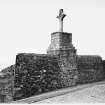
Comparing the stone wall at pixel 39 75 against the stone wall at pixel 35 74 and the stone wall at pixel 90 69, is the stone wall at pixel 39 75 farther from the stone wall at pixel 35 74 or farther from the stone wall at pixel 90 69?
the stone wall at pixel 90 69

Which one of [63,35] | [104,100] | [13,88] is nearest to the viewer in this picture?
[104,100]

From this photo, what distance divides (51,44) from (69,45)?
1.14 metres

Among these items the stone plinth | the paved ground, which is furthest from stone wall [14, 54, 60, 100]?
the paved ground

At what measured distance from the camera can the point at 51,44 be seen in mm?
11367

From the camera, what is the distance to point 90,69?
11.9 m

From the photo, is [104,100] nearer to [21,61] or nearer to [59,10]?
[21,61]

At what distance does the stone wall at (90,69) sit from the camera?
37.4 feet

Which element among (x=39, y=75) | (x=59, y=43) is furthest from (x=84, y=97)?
(x=59, y=43)

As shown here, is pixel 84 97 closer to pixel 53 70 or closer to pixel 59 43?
pixel 53 70

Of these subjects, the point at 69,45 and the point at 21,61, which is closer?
the point at 21,61

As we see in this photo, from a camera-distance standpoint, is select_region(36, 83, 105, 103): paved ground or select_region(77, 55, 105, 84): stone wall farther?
select_region(77, 55, 105, 84): stone wall

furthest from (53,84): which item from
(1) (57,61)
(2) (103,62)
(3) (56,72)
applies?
(2) (103,62)

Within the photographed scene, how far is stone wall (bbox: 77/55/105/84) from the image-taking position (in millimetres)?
11391

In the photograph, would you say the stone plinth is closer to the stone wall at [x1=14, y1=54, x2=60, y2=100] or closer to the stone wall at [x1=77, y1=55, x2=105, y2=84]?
the stone wall at [x1=14, y1=54, x2=60, y2=100]
